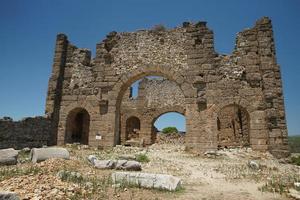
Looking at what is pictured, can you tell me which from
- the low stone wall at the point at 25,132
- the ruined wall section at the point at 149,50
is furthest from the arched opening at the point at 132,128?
the low stone wall at the point at 25,132

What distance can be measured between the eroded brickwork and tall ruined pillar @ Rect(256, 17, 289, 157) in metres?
0.04

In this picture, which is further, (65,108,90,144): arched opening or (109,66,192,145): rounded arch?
(65,108,90,144): arched opening

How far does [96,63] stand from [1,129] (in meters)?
5.66

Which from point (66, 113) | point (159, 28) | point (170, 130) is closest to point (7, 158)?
point (66, 113)

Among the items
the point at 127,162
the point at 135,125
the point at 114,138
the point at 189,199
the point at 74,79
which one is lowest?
the point at 189,199

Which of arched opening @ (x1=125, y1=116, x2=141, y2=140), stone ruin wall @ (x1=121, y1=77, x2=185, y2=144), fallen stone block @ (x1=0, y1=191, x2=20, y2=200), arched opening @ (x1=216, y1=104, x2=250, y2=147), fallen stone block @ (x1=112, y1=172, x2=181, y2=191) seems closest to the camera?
fallen stone block @ (x1=0, y1=191, x2=20, y2=200)

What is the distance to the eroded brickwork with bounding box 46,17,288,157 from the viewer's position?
11297 millimetres

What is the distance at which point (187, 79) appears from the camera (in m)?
12.4

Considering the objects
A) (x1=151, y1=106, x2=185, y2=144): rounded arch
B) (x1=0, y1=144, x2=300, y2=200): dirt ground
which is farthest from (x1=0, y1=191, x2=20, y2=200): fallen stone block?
(x1=151, y1=106, x2=185, y2=144): rounded arch

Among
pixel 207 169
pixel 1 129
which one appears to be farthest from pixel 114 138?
pixel 207 169

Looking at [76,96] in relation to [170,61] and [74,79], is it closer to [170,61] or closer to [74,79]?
[74,79]

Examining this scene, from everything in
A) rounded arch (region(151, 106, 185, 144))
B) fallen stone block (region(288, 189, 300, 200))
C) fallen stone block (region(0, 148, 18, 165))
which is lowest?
fallen stone block (region(288, 189, 300, 200))

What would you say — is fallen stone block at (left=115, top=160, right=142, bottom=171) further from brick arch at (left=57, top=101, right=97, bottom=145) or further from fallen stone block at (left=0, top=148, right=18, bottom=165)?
brick arch at (left=57, top=101, right=97, bottom=145)

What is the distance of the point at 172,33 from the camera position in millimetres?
13383
